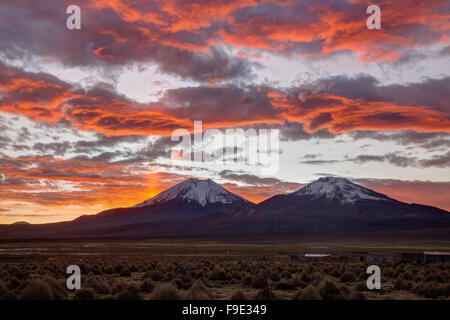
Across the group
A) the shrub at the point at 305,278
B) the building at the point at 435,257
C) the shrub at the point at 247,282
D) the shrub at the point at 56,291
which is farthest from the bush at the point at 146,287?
the building at the point at 435,257

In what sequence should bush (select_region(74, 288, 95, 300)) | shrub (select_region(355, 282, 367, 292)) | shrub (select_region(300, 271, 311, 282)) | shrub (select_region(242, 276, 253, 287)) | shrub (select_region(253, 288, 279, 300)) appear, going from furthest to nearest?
1. shrub (select_region(300, 271, 311, 282))
2. shrub (select_region(242, 276, 253, 287))
3. shrub (select_region(355, 282, 367, 292))
4. bush (select_region(74, 288, 95, 300))
5. shrub (select_region(253, 288, 279, 300))

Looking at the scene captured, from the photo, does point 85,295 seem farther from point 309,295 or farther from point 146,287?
point 309,295

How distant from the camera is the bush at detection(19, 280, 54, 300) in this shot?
14.0 meters

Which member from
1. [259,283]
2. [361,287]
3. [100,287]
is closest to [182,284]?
[100,287]

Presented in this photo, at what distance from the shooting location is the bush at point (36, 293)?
46.0 ft

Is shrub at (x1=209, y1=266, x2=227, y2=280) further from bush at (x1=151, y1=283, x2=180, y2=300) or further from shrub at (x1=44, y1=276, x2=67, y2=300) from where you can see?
bush at (x1=151, y1=283, x2=180, y2=300)

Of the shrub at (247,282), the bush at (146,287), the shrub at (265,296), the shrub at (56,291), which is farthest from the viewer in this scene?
the shrub at (247,282)

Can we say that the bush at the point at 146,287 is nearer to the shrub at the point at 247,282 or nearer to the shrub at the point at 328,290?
the shrub at the point at 247,282

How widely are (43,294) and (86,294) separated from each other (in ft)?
11.8

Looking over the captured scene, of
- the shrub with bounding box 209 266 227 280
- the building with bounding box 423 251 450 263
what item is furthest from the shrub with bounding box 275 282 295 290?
the building with bounding box 423 251 450 263

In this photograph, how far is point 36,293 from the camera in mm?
14172

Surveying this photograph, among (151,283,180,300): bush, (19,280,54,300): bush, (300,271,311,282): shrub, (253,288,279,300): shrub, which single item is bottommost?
(300,271,311,282): shrub

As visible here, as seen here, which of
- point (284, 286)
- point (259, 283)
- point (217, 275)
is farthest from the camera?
point (217, 275)
